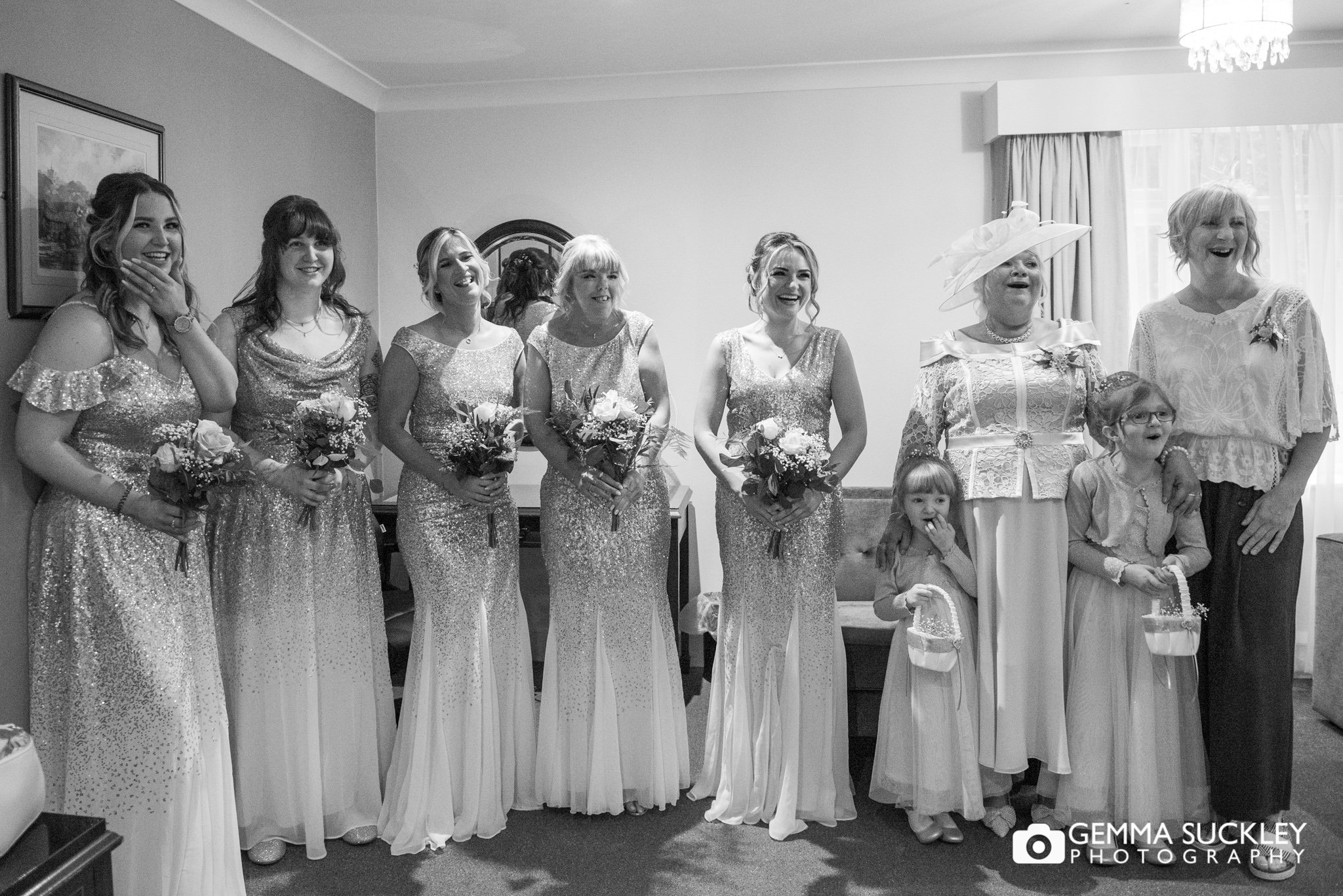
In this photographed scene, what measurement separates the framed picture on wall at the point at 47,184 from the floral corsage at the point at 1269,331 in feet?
12.7

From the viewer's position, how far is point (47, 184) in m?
3.32

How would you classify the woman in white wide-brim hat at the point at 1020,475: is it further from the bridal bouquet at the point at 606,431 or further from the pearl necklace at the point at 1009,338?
the bridal bouquet at the point at 606,431

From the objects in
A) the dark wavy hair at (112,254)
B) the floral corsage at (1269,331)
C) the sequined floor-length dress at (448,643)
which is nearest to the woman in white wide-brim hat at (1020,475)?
the floral corsage at (1269,331)

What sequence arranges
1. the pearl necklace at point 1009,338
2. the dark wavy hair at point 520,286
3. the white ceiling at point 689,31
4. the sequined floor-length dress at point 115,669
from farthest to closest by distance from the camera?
the dark wavy hair at point 520,286
the white ceiling at point 689,31
the pearl necklace at point 1009,338
the sequined floor-length dress at point 115,669

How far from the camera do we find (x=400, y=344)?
3.61m

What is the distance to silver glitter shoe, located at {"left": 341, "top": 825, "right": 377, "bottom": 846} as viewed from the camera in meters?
3.53

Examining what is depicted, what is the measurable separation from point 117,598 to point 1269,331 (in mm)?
3598

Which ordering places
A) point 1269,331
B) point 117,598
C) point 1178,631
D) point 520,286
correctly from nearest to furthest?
1. point 117,598
2. point 1178,631
3. point 1269,331
4. point 520,286

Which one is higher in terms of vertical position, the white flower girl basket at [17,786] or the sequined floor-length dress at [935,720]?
the white flower girl basket at [17,786]

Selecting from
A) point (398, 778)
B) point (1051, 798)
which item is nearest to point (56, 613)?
point (398, 778)

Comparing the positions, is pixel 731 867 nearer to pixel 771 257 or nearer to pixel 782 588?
pixel 782 588

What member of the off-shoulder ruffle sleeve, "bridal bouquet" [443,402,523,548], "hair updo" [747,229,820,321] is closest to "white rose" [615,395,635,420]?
"bridal bouquet" [443,402,523,548]

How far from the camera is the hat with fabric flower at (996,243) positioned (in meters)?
3.40

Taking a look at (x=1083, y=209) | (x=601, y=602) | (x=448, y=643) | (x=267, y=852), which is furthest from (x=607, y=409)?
(x=1083, y=209)
